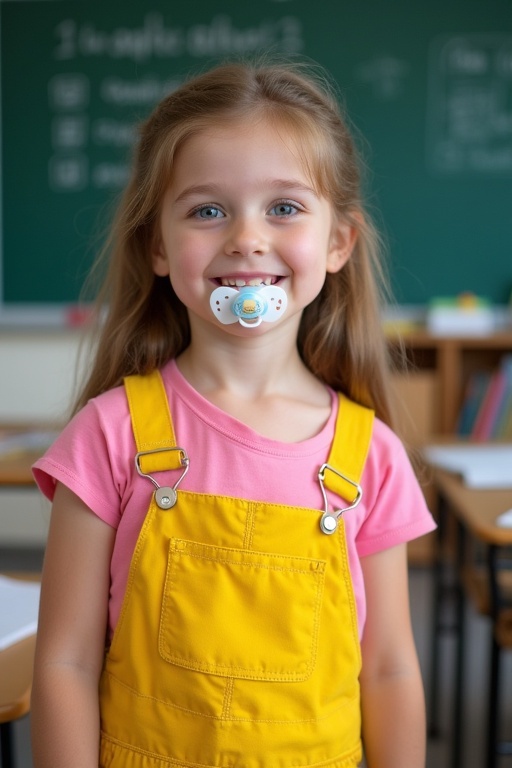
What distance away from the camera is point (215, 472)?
3.45ft

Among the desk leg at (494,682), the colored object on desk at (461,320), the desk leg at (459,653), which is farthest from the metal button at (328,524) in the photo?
the colored object on desk at (461,320)

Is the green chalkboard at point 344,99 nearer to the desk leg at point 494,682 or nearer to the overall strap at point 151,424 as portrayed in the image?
the desk leg at point 494,682

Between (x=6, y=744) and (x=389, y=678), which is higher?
(x=389, y=678)

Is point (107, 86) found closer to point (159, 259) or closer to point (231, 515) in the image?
point (159, 259)

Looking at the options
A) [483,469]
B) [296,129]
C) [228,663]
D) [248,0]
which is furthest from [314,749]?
[248,0]

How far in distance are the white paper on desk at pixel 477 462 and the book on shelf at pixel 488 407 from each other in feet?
2.15

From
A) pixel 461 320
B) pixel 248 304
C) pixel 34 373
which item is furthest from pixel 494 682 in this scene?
pixel 34 373

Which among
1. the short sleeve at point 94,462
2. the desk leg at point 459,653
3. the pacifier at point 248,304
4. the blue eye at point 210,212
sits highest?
the blue eye at point 210,212

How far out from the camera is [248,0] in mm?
3830

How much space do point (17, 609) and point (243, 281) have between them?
0.60 meters

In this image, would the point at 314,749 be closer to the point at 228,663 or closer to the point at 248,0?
the point at 228,663

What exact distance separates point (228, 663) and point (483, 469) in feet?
3.32

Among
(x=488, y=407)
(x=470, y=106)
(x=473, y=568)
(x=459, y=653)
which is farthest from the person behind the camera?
(x=470, y=106)

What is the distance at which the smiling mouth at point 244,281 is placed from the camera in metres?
1.02
